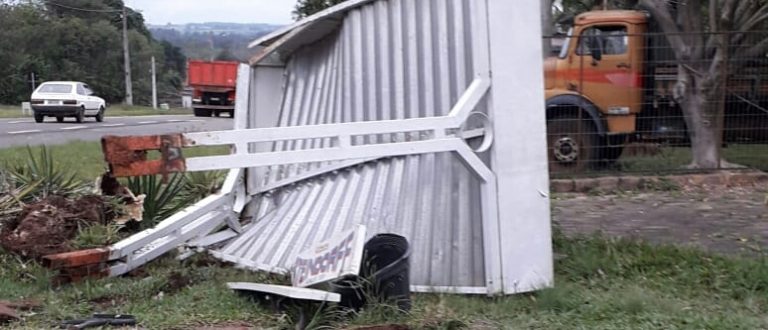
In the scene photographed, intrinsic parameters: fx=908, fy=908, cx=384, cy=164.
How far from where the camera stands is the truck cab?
1236cm

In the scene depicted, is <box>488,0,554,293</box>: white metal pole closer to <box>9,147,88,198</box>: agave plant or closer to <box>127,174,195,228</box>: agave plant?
<box>127,174,195,228</box>: agave plant

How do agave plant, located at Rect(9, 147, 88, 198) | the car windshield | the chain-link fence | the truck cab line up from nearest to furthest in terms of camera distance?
1. agave plant, located at Rect(9, 147, 88, 198)
2. the chain-link fence
3. the truck cab
4. the car windshield

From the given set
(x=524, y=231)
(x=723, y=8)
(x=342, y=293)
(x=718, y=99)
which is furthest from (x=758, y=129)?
(x=342, y=293)

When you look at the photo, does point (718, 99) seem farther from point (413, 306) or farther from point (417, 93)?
point (413, 306)

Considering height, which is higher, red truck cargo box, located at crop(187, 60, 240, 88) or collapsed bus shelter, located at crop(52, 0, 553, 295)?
red truck cargo box, located at crop(187, 60, 240, 88)

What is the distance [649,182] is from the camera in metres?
11.7

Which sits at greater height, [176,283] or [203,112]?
[203,112]

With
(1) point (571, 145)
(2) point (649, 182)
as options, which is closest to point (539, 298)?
(2) point (649, 182)

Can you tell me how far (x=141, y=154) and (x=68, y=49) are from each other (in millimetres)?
65390

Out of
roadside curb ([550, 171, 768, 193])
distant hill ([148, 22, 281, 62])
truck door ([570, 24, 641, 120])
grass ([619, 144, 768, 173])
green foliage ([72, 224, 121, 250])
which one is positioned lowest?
roadside curb ([550, 171, 768, 193])

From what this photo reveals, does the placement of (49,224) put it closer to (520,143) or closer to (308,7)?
(520,143)

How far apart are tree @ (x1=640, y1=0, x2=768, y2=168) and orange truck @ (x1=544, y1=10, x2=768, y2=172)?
0.85 feet

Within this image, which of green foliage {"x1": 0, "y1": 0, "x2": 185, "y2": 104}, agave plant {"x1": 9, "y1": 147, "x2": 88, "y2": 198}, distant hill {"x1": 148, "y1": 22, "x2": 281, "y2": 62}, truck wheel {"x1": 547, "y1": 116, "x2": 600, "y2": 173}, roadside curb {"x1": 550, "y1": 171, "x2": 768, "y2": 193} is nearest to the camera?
agave plant {"x1": 9, "y1": 147, "x2": 88, "y2": 198}

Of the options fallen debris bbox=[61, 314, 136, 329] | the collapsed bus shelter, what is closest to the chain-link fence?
the collapsed bus shelter
